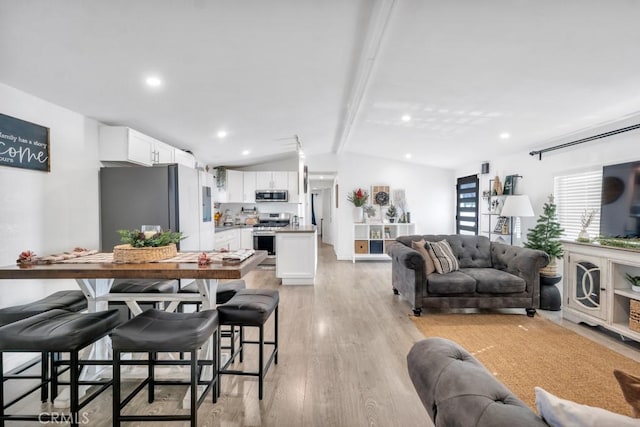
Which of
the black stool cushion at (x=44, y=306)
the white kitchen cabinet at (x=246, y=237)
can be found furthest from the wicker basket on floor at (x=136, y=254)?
the white kitchen cabinet at (x=246, y=237)

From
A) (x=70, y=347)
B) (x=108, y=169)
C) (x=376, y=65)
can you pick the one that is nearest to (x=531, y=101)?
(x=376, y=65)

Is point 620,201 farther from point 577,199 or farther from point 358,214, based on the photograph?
point 358,214

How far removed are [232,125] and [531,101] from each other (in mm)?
3695

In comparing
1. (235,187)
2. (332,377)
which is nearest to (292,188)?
(235,187)

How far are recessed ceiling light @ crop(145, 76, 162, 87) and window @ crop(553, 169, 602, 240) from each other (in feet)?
15.8

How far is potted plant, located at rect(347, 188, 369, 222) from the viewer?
7316mm

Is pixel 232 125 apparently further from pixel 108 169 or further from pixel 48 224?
pixel 48 224

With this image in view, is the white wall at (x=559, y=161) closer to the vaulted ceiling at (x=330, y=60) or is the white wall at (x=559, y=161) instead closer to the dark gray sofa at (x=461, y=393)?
the vaulted ceiling at (x=330, y=60)

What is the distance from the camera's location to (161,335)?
5.15 feet

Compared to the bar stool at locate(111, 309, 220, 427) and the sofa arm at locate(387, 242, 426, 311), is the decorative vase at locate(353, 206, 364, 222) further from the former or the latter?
the bar stool at locate(111, 309, 220, 427)

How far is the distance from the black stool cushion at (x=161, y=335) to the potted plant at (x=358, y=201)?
5.90 meters

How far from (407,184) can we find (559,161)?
11.8 feet

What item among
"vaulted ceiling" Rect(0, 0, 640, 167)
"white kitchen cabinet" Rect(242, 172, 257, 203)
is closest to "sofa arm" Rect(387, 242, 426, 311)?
"vaulted ceiling" Rect(0, 0, 640, 167)

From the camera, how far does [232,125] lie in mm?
4387
